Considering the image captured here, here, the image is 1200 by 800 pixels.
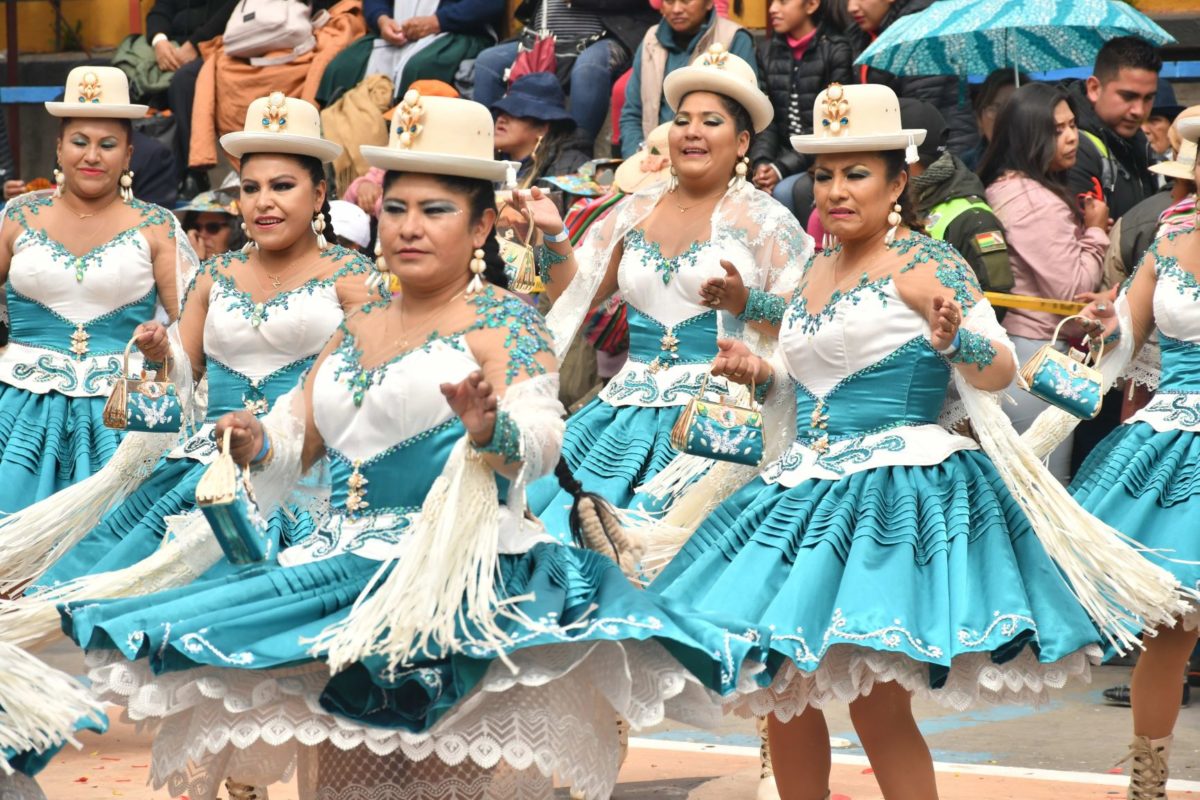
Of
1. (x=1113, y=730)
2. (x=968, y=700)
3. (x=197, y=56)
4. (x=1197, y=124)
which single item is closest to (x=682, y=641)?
(x=968, y=700)

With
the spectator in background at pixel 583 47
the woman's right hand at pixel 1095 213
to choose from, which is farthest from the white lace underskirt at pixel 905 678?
the spectator in background at pixel 583 47

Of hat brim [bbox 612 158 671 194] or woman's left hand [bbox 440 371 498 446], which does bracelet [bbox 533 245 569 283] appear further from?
woman's left hand [bbox 440 371 498 446]

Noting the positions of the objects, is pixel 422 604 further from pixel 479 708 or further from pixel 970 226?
pixel 970 226

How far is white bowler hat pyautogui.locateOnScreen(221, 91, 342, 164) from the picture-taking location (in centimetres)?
650

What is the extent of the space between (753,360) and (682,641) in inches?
55.0

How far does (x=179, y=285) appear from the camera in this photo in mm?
7793

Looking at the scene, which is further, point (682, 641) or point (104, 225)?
point (104, 225)

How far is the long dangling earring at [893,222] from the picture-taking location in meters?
5.60

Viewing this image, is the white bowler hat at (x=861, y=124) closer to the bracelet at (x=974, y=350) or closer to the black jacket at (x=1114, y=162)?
the bracelet at (x=974, y=350)

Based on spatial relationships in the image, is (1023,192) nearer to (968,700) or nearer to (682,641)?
(968,700)

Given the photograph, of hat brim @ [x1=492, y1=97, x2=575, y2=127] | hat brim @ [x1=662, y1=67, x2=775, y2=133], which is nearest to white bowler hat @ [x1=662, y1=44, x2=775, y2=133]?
hat brim @ [x1=662, y1=67, x2=775, y2=133]

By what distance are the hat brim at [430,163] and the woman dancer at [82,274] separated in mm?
3249

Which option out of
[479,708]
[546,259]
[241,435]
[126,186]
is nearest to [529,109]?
[126,186]

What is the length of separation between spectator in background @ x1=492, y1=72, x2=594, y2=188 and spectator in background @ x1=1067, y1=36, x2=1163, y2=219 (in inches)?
103
